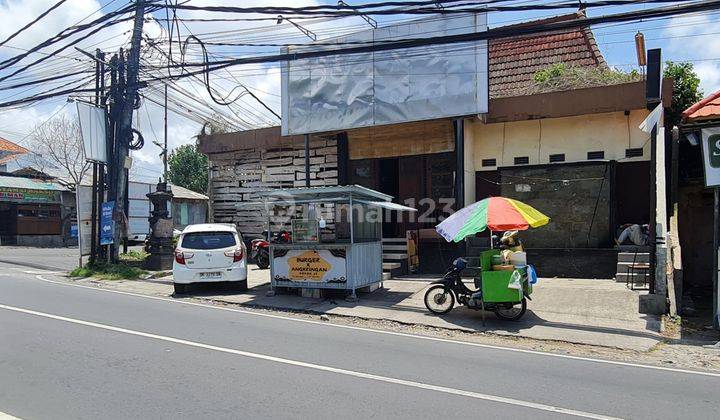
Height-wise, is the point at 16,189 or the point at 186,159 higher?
the point at 186,159

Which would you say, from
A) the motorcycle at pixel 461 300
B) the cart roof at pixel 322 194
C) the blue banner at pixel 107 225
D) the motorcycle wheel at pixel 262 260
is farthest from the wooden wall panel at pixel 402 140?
the blue banner at pixel 107 225

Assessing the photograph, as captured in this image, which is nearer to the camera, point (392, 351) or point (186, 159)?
point (392, 351)

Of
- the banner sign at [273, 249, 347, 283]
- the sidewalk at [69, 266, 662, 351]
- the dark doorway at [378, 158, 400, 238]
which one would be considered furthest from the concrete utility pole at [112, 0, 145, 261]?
the dark doorway at [378, 158, 400, 238]

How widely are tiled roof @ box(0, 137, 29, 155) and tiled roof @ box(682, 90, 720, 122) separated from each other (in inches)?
1742

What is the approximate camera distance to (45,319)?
9.24m

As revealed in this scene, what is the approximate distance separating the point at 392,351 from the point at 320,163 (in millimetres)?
11582

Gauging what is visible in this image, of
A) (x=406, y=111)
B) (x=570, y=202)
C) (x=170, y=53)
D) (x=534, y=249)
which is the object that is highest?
(x=170, y=53)

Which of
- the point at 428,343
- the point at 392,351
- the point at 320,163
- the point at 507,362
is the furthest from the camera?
the point at 320,163

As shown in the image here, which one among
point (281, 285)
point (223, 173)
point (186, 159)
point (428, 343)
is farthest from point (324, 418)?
point (186, 159)

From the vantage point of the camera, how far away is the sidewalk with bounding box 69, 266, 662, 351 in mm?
8984

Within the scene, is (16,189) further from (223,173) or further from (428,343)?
(428,343)

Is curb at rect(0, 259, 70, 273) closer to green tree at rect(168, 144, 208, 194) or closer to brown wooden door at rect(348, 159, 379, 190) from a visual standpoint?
brown wooden door at rect(348, 159, 379, 190)

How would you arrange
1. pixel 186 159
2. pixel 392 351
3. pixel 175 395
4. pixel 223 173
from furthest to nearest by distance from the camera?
pixel 186 159, pixel 223 173, pixel 392 351, pixel 175 395

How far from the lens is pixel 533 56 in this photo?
19219 millimetres
